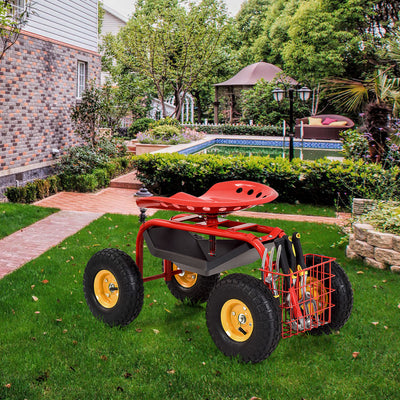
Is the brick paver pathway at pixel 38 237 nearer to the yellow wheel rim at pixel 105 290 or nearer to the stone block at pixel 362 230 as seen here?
the yellow wheel rim at pixel 105 290

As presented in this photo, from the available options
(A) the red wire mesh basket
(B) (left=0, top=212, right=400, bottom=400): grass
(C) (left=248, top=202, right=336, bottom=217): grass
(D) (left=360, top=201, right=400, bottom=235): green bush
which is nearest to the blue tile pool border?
(C) (left=248, top=202, right=336, bottom=217): grass

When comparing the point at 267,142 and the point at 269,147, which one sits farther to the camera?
the point at 267,142

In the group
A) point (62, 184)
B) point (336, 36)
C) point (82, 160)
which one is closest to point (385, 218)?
point (62, 184)

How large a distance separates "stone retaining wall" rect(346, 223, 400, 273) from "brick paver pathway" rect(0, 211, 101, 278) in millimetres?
4208

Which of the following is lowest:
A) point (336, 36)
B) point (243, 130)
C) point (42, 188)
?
point (42, 188)

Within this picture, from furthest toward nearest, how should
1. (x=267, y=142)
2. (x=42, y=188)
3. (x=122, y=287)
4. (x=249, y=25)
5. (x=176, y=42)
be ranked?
1. (x=249, y=25)
2. (x=176, y=42)
3. (x=267, y=142)
4. (x=42, y=188)
5. (x=122, y=287)

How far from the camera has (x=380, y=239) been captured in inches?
238

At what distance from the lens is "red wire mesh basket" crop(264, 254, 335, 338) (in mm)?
3667

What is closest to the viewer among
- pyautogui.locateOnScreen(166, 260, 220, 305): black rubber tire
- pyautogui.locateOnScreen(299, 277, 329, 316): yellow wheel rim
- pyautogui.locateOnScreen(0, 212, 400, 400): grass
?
pyautogui.locateOnScreen(0, 212, 400, 400): grass

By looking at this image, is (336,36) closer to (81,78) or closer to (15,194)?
(81,78)

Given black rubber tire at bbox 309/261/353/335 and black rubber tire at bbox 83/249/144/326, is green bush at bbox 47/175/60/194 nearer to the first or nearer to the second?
black rubber tire at bbox 83/249/144/326

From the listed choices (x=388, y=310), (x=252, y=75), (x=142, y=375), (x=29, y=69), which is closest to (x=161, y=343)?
(x=142, y=375)

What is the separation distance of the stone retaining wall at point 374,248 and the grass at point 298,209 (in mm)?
2962

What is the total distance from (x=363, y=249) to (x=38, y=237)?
15.5ft
